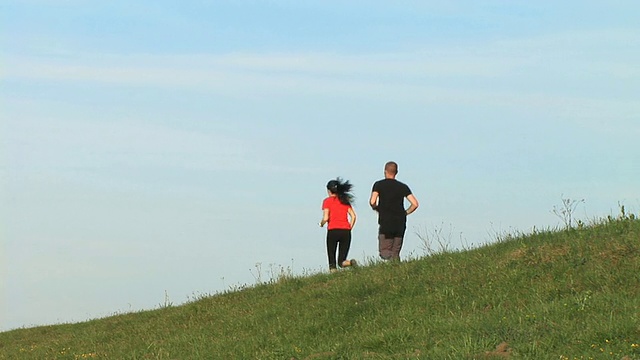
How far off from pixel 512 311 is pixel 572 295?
0.99 meters

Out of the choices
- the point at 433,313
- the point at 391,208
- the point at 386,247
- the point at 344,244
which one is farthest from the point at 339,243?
the point at 433,313

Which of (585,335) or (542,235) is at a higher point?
(542,235)

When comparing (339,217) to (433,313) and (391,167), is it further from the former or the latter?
(433,313)

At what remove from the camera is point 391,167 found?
699 inches

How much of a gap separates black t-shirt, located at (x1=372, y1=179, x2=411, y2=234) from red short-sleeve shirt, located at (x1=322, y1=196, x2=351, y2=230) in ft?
4.11

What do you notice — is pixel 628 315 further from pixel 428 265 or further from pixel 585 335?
pixel 428 265

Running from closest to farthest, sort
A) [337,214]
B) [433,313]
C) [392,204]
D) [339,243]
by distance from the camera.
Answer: [433,313]
[392,204]
[337,214]
[339,243]

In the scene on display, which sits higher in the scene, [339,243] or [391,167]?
[391,167]

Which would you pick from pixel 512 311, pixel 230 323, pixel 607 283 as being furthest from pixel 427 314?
pixel 230 323

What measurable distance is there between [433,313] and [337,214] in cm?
565

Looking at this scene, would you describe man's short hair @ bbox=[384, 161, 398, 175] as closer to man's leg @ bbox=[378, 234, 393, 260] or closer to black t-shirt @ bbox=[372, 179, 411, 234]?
black t-shirt @ bbox=[372, 179, 411, 234]

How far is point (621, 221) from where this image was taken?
16312 mm

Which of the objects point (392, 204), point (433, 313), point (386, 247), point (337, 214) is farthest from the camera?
point (337, 214)

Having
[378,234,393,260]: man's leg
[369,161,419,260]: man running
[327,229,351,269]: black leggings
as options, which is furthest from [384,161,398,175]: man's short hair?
[327,229,351,269]: black leggings
